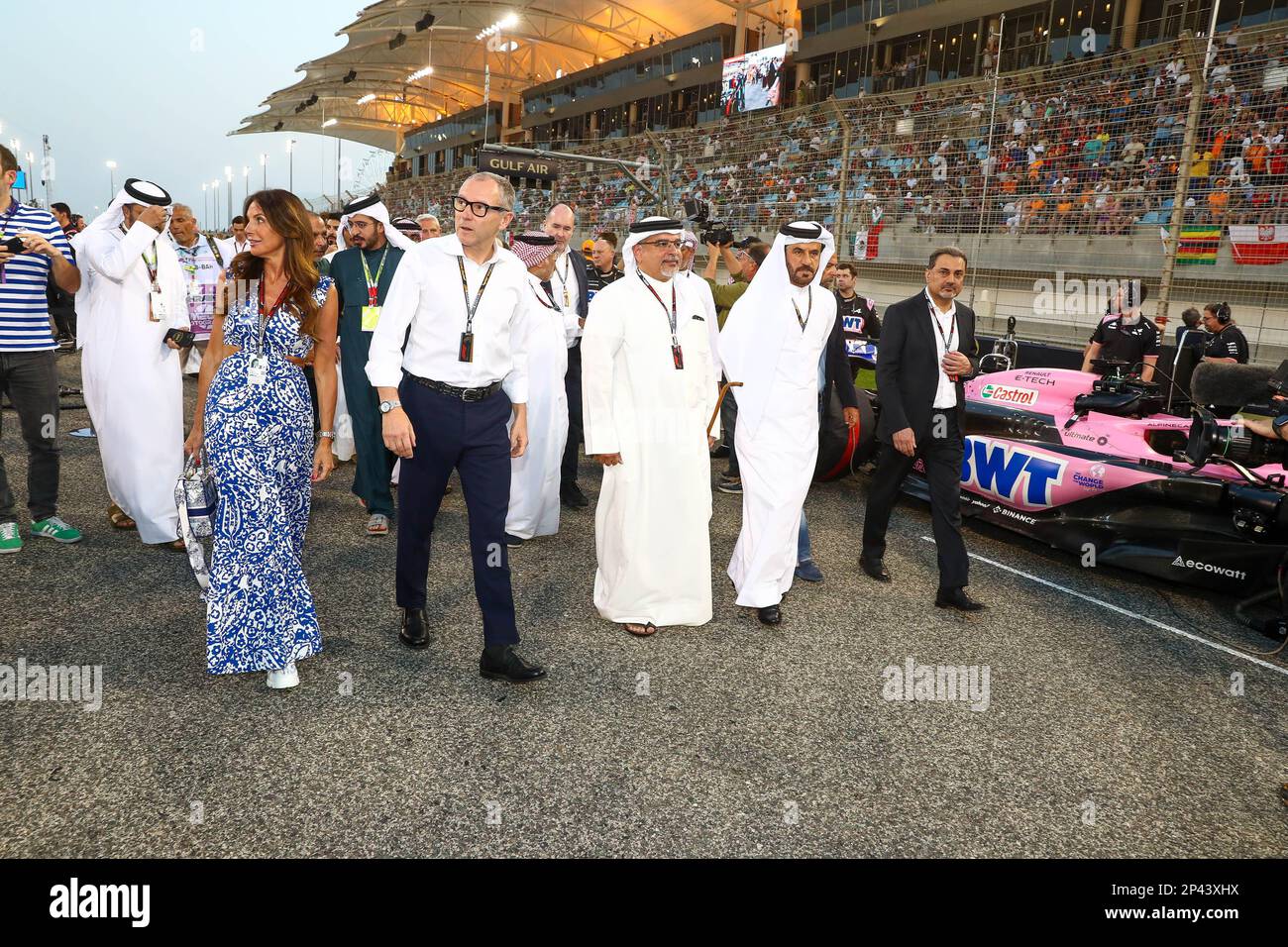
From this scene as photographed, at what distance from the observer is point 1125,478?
492 cm

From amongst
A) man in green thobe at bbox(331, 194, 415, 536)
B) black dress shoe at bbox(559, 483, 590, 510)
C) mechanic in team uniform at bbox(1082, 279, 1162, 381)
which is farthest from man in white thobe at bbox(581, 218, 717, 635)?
mechanic in team uniform at bbox(1082, 279, 1162, 381)

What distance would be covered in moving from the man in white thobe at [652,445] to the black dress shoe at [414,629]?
3.00 feet

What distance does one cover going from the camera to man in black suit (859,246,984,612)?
15.0 feet

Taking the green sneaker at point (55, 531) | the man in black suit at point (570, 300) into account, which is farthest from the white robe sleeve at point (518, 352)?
the green sneaker at point (55, 531)

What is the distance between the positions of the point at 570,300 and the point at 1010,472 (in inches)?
131

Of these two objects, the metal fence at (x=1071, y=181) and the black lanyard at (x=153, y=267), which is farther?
the metal fence at (x=1071, y=181)

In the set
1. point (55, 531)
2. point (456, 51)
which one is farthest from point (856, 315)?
point (456, 51)

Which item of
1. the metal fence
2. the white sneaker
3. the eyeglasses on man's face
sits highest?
the metal fence

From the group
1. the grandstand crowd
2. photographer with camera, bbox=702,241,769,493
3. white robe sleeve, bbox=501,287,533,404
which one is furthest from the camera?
the grandstand crowd

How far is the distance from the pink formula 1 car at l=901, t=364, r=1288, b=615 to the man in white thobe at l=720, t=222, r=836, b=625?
1.86m

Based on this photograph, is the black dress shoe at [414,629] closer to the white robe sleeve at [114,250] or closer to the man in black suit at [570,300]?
the man in black suit at [570,300]

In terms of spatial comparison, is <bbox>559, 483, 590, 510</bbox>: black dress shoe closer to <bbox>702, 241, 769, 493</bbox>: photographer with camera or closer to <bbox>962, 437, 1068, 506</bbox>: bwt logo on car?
<bbox>702, 241, 769, 493</bbox>: photographer with camera

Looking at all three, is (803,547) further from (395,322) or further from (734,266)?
(734,266)

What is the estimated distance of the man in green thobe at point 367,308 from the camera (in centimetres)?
526
